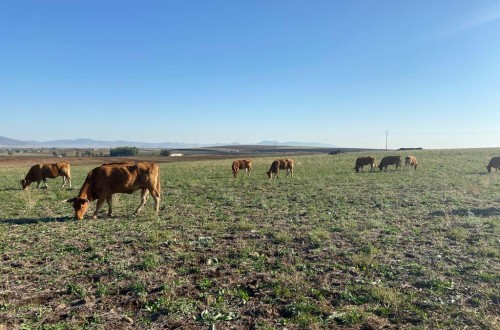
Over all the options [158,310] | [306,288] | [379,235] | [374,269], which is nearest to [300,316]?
[306,288]

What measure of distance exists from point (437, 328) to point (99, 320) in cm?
472

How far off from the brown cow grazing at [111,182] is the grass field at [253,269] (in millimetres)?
662

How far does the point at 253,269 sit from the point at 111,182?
289 inches

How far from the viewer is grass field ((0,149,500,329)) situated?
16.9 ft

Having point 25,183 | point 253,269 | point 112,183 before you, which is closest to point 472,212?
point 253,269

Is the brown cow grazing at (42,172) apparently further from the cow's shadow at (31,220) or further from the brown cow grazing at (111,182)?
the brown cow grazing at (111,182)

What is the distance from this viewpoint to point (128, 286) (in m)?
6.20

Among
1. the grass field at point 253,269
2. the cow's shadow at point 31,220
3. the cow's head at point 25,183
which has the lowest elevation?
the grass field at point 253,269

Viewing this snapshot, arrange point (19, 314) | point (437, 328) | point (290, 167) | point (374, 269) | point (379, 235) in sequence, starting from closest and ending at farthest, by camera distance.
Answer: point (437, 328)
point (19, 314)
point (374, 269)
point (379, 235)
point (290, 167)

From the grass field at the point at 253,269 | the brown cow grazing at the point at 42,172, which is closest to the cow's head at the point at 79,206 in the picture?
the grass field at the point at 253,269

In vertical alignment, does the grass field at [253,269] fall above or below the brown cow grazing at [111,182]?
below

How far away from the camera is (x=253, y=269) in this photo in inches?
279

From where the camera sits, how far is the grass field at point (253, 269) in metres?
5.16

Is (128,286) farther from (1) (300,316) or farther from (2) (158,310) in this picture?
(1) (300,316)
